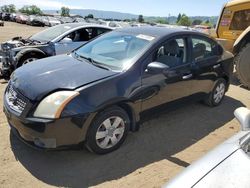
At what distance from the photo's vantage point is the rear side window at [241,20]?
335 inches

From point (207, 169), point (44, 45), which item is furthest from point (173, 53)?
point (44, 45)

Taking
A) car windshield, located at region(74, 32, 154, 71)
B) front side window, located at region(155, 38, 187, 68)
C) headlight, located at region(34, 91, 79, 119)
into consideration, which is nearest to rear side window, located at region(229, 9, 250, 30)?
front side window, located at region(155, 38, 187, 68)

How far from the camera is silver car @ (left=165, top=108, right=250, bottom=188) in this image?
6.21 feet

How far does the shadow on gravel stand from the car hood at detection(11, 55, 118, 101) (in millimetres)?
813

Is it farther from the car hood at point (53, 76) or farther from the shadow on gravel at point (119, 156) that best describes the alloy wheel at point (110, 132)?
the car hood at point (53, 76)

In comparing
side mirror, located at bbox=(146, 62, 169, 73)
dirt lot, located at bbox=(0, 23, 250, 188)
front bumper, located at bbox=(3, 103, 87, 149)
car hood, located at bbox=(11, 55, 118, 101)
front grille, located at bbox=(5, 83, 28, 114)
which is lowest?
dirt lot, located at bbox=(0, 23, 250, 188)

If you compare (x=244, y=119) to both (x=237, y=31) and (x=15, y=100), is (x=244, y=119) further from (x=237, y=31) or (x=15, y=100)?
(x=237, y=31)

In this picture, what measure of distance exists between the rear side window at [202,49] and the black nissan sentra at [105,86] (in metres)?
0.02

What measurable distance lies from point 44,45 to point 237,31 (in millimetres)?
5494

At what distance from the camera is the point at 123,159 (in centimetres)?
378

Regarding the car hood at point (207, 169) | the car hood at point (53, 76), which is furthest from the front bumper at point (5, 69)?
the car hood at point (207, 169)

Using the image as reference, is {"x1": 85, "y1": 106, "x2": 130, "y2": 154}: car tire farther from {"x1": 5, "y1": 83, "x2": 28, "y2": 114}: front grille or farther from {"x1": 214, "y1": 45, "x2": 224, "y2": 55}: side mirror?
{"x1": 214, "y1": 45, "x2": 224, "y2": 55}: side mirror

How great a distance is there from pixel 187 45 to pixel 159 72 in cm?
99

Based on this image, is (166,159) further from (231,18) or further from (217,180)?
(231,18)
